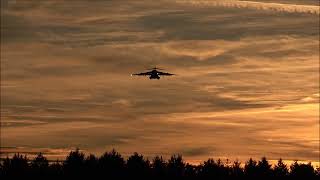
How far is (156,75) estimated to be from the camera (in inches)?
6850
